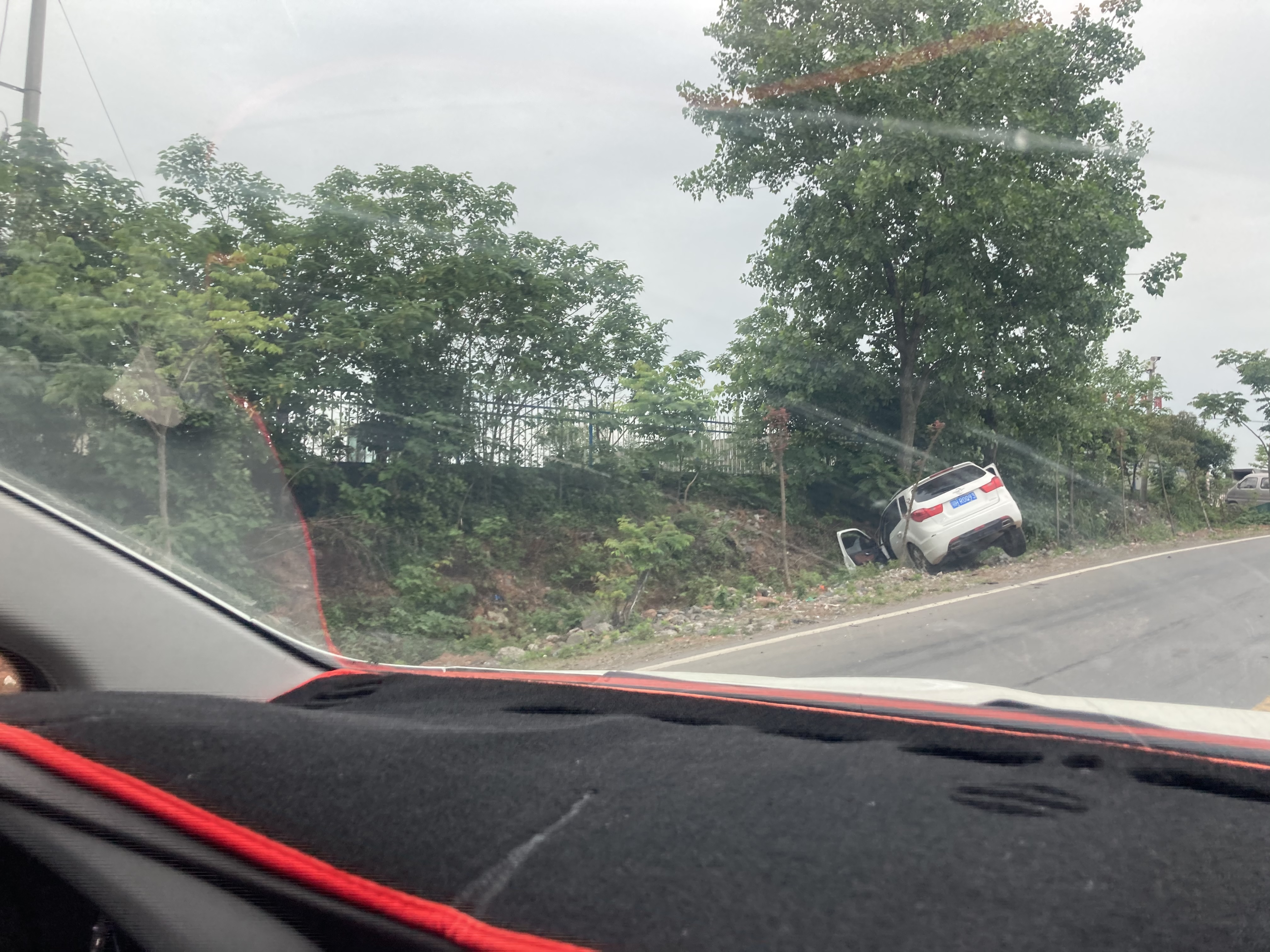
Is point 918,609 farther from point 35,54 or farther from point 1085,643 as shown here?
point 35,54

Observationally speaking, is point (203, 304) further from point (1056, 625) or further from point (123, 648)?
point (1056, 625)

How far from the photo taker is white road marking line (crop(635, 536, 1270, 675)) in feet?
22.5

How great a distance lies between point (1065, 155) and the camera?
11125 mm

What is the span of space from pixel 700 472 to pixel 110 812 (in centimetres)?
1281

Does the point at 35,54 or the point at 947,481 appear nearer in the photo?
the point at 35,54

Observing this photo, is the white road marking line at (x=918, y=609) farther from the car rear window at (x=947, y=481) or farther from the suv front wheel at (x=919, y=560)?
the car rear window at (x=947, y=481)

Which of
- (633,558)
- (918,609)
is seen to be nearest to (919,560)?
(918,609)

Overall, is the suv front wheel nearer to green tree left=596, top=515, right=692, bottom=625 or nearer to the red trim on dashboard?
green tree left=596, top=515, right=692, bottom=625

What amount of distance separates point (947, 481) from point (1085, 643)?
660cm

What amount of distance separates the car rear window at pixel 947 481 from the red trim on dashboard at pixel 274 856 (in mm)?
11971

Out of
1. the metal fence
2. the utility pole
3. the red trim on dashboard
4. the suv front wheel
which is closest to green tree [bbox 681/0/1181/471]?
the metal fence

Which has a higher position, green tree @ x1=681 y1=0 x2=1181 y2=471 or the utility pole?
green tree @ x1=681 y1=0 x2=1181 y2=471

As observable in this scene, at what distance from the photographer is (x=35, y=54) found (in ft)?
13.0

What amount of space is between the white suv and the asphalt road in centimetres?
246
